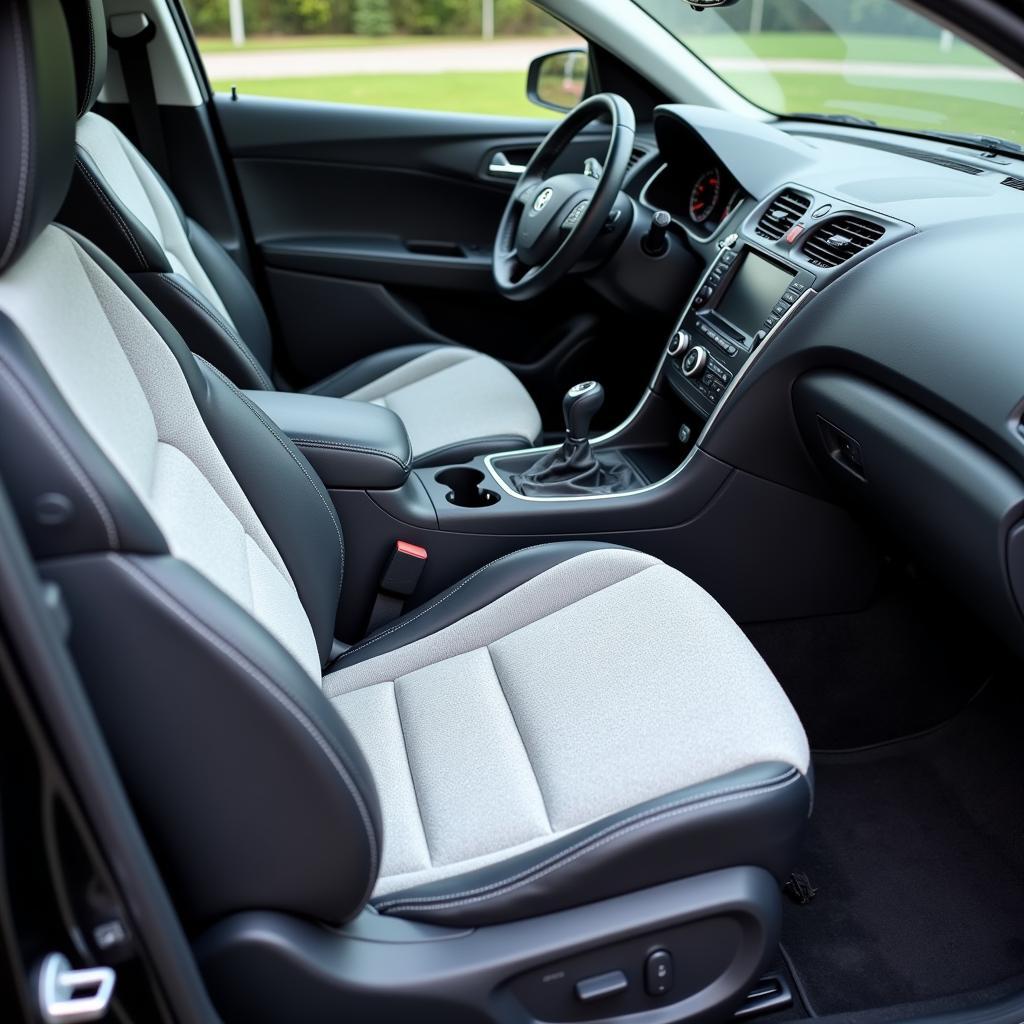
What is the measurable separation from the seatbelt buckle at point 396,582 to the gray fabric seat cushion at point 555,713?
23cm

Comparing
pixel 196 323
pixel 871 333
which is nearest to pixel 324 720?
pixel 871 333

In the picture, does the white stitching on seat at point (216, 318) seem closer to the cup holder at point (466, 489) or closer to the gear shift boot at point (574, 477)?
the cup holder at point (466, 489)

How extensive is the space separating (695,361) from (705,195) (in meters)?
0.56

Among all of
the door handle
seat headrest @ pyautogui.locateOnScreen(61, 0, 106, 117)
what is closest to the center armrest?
seat headrest @ pyautogui.locateOnScreen(61, 0, 106, 117)

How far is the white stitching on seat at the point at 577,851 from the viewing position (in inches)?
42.9

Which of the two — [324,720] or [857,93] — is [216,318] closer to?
[324,720]

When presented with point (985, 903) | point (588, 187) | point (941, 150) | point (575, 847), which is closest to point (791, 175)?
point (941, 150)

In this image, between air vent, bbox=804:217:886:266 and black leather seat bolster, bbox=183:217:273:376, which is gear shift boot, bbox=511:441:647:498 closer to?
air vent, bbox=804:217:886:266

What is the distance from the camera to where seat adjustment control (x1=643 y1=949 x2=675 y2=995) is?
1.12m

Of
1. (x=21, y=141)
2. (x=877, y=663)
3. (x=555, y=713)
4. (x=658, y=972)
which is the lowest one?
(x=877, y=663)

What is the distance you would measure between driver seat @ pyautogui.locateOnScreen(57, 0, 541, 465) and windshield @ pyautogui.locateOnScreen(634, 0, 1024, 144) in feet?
2.91

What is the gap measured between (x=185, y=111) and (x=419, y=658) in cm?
185

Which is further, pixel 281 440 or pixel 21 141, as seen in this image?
pixel 281 440

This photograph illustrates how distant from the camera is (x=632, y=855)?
1095 millimetres
